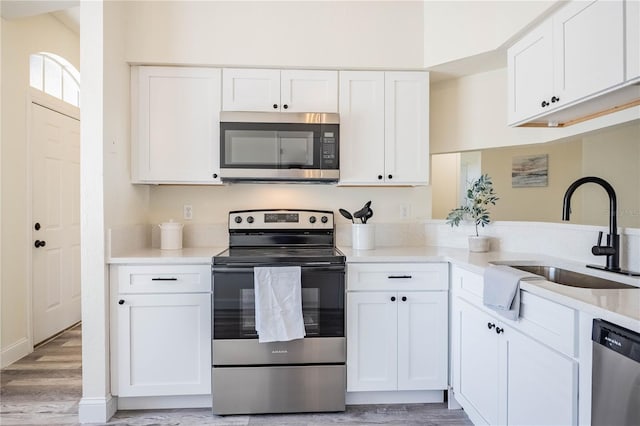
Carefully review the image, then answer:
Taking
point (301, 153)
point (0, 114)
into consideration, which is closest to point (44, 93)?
point (0, 114)

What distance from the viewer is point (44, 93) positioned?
10.7 feet

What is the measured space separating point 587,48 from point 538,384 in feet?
4.65

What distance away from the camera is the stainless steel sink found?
163cm

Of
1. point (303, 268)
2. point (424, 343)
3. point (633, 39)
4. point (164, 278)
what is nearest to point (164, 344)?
point (164, 278)

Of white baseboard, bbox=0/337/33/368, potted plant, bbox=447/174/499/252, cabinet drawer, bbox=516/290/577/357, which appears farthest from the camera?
white baseboard, bbox=0/337/33/368

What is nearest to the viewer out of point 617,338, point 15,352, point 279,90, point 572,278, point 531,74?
point 617,338

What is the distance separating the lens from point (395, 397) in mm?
2355

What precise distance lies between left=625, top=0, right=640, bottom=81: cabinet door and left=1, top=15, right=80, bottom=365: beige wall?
3.82m

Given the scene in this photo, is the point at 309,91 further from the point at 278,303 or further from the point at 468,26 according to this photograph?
the point at 278,303

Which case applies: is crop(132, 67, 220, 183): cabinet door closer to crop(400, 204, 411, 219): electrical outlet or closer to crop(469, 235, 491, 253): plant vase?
crop(400, 204, 411, 219): electrical outlet

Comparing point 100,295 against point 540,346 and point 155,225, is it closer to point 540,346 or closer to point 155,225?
point 155,225

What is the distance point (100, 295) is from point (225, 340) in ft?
2.51

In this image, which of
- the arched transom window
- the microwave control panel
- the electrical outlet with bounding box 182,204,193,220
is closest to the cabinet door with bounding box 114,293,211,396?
the electrical outlet with bounding box 182,204,193,220

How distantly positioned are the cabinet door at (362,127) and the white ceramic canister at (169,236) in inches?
47.6
